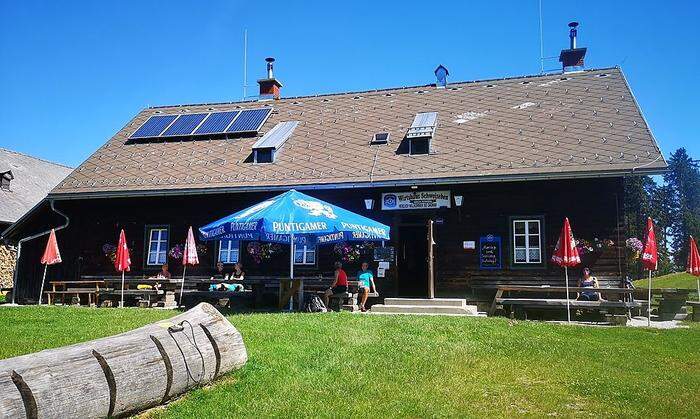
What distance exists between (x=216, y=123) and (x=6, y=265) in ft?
47.7

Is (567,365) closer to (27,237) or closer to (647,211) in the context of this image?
(27,237)

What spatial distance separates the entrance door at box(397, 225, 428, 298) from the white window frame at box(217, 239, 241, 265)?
4.61m

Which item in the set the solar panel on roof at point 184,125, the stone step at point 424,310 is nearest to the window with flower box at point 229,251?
the solar panel on roof at point 184,125

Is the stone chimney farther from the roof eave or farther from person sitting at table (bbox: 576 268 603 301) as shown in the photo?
person sitting at table (bbox: 576 268 603 301)

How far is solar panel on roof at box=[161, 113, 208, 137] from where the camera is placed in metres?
19.3

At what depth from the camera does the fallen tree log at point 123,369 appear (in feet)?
14.4

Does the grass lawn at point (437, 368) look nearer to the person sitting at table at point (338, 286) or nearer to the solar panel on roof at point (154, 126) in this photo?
the person sitting at table at point (338, 286)

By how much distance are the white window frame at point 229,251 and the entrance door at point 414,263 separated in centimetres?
461

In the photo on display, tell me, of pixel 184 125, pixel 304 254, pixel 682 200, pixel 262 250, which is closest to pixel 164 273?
pixel 262 250

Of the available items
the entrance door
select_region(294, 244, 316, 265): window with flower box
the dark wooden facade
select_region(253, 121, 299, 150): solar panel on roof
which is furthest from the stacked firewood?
the entrance door

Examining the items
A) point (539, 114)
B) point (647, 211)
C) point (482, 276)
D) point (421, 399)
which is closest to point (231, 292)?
point (482, 276)

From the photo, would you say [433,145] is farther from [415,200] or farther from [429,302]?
[429,302]

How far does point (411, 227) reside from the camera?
16.4 meters

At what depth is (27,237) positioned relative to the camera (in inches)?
718
